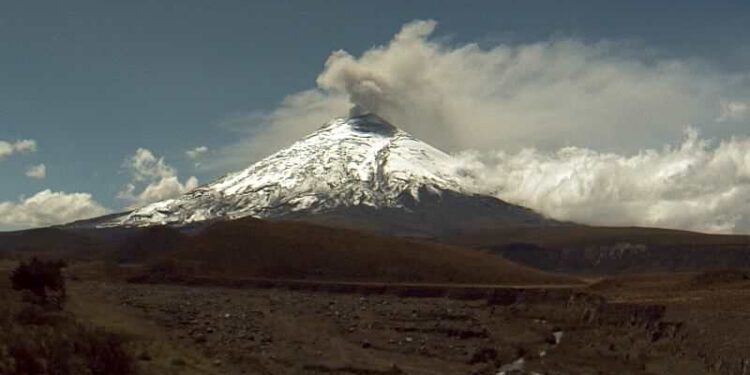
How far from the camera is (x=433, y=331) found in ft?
149

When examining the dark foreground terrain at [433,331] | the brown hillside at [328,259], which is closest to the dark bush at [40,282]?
the dark foreground terrain at [433,331]

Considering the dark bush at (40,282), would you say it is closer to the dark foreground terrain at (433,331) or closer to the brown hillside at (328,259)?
the dark foreground terrain at (433,331)

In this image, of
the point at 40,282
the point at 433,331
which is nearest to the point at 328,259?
the point at 433,331

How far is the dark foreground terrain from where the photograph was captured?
111 feet

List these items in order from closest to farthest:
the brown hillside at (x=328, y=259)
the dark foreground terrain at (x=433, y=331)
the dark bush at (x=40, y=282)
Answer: the dark foreground terrain at (x=433, y=331) < the dark bush at (x=40, y=282) < the brown hillside at (x=328, y=259)

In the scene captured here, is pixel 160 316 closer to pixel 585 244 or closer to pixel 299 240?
pixel 299 240

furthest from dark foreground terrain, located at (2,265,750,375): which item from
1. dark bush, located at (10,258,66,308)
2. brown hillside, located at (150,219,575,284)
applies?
brown hillside, located at (150,219,575,284)

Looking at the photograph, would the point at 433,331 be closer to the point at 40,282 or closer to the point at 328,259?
the point at 40,282

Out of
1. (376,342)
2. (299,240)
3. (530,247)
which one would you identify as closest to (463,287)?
(376,342)

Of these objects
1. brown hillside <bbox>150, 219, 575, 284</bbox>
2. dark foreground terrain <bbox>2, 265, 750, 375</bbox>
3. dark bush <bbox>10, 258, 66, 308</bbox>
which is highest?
brown hillside <bbox>150, 219, 575, 284</bbox>

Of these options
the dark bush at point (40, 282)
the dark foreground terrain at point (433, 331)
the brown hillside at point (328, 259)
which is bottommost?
the dark foreground terrain at point (433, 331)

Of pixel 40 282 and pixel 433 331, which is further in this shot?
pixel 433 331

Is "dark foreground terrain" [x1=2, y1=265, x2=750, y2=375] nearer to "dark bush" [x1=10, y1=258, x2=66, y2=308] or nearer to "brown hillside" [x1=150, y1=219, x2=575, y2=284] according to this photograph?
"dark bush" [x1=10, y1=258, x2=66, y2=308]

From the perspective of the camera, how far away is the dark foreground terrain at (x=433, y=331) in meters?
33.9
